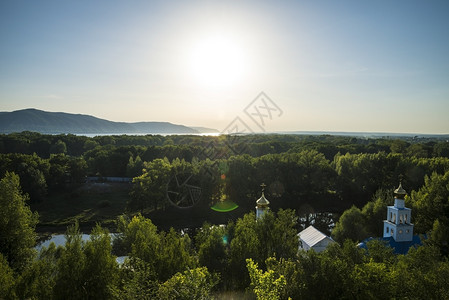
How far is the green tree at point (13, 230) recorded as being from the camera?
15.1 m

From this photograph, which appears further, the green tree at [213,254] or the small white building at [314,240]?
the small white building at [314,240]

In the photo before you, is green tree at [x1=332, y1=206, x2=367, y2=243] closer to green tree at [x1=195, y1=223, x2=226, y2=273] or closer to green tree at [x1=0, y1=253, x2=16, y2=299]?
green tree at [x1=195, y1=223, x2=226, y2=273]

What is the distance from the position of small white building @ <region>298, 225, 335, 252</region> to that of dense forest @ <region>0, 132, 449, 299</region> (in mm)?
1742

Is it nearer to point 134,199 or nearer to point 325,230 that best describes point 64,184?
point 134,199

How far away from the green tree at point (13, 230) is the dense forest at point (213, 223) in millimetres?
50

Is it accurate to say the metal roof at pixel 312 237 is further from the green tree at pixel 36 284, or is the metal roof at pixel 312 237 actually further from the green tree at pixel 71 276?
the green tree at pixel 36 284

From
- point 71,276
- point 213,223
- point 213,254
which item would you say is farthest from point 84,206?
point 71,276

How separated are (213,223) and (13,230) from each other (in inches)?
857

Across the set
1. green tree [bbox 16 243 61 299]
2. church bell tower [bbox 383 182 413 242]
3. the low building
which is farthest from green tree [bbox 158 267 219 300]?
church bell tower [bbox 383 182 413 242]

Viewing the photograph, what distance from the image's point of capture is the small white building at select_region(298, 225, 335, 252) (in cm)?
2077

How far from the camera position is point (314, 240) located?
2144 cm

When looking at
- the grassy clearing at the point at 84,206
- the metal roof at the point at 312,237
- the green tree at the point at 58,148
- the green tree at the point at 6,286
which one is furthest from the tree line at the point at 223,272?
the green tree at the point at 58,148

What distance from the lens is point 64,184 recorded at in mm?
44469

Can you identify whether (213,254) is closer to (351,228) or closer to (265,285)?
(265,285)
